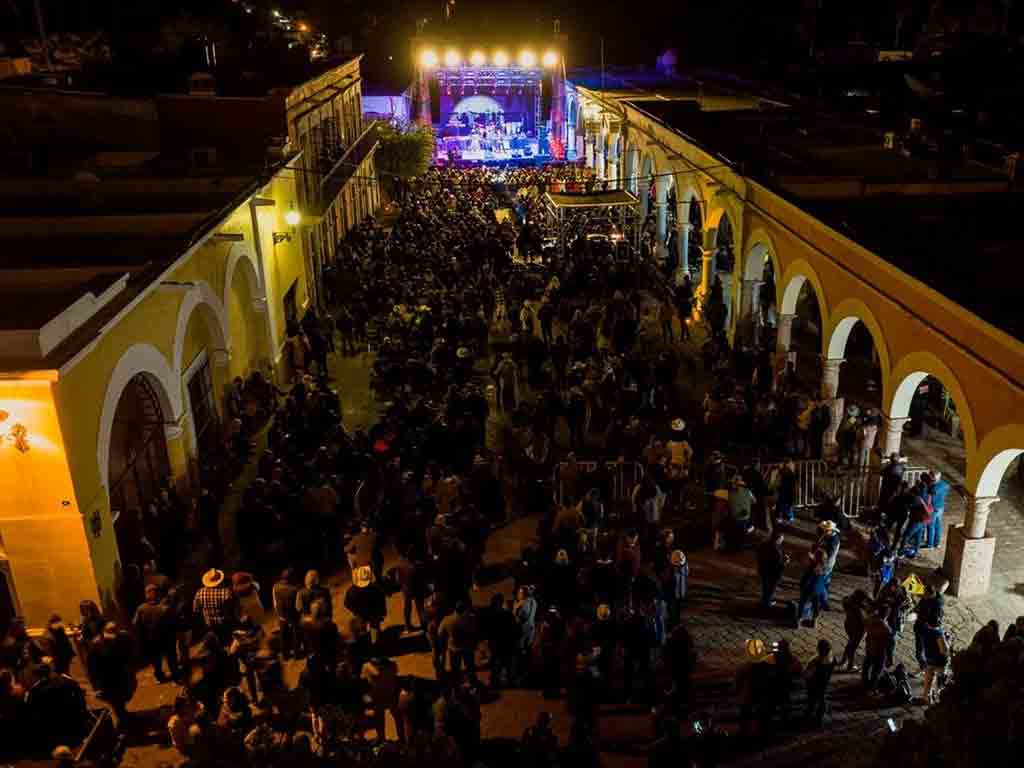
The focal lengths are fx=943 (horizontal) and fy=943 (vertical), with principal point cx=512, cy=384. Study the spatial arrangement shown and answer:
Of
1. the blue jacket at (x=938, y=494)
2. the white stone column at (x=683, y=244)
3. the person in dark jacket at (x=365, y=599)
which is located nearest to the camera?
the person in dark jacket at (x=365, y=599)

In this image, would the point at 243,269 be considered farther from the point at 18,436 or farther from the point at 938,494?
the point at 938,494

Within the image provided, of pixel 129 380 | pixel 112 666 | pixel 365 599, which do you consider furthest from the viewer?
pixel 129 380

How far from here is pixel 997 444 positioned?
1041 centimetres

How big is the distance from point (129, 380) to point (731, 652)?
7.98 meters

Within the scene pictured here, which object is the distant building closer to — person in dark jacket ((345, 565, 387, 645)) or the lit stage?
person in dark jacket ((345, 565, 387, 645))

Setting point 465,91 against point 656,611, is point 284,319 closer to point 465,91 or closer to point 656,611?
point 656,611

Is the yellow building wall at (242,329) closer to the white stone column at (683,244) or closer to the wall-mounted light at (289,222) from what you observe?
the wall-mounted light at (289,222)

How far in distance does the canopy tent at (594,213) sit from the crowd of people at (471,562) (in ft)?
18.3

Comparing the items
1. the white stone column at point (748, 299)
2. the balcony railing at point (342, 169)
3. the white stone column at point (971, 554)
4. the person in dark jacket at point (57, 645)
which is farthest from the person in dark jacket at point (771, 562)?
the balcony railing at point (342, 169)

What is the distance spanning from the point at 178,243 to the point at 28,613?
17.4ft

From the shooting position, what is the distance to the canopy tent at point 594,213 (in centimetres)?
2411

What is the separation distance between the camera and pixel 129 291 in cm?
1114

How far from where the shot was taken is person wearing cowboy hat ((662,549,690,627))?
404 inches

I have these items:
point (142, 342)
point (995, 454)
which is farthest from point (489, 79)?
point (995, 454)
